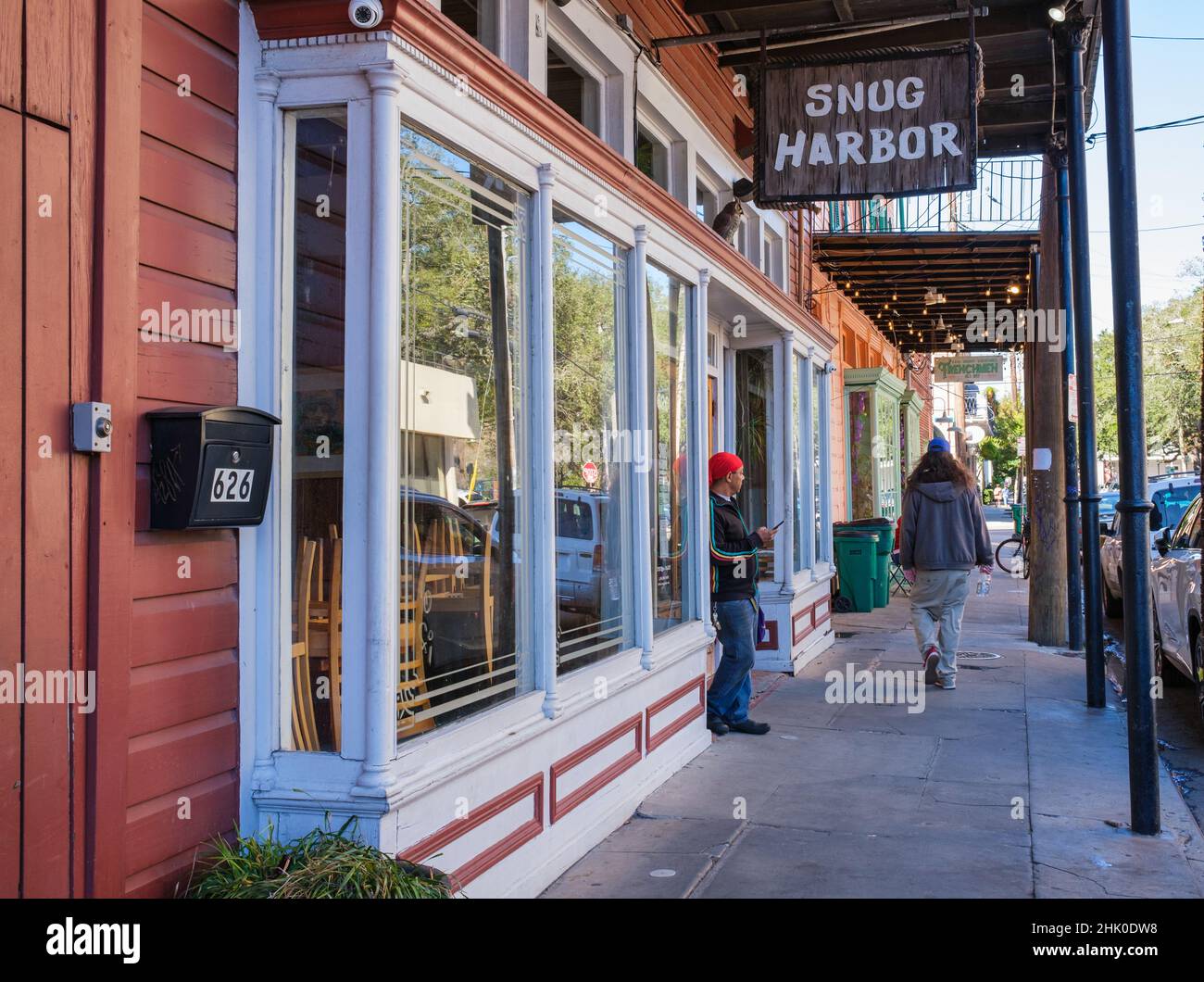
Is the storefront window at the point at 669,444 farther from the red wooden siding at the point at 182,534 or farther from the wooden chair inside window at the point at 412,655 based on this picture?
the red wooden siding at the point at 182,534

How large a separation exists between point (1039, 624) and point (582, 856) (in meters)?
7.80

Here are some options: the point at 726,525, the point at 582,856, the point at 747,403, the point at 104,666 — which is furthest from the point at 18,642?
the point at 747,403

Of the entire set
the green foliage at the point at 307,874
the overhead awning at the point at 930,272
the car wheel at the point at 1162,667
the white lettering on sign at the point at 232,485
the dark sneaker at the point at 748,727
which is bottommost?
the dark sneaker at the point at 748,727

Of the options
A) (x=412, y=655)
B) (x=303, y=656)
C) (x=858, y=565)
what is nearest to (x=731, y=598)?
(x=412, y=655)

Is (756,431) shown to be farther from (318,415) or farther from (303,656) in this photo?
(303,656)

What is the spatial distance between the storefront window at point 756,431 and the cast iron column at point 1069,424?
259 centimetres

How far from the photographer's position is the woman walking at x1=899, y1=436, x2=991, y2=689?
8773mm

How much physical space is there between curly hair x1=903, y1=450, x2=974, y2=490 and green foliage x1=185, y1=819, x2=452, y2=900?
6673 millimetres

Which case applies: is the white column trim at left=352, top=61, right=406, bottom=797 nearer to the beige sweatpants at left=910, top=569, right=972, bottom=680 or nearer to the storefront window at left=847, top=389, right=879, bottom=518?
the beige sweatpants at left=910, top=569, right=972, bottom=680

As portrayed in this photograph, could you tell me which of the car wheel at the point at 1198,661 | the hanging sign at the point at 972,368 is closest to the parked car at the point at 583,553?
the car wheel at the point at 1198,661

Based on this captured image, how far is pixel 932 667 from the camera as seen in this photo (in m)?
9.05

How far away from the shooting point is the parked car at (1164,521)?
1421 cm

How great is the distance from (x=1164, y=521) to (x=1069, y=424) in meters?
5.09

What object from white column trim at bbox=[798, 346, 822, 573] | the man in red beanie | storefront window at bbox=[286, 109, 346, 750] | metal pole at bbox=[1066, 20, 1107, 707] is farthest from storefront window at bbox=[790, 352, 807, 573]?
storefront window at bbox=[286, 109, 346, 750]
